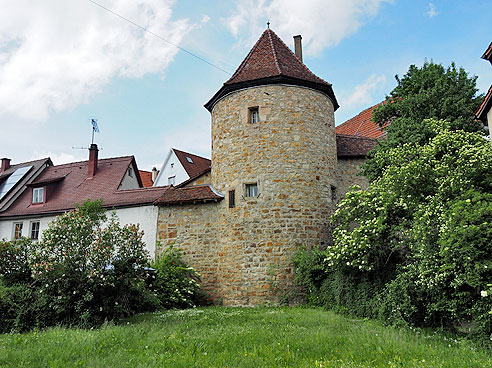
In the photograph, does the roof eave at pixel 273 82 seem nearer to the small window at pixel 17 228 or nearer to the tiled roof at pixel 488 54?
the tiled roof at pixel 488 54

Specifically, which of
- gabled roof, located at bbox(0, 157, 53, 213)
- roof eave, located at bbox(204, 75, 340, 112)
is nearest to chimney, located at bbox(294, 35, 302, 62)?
roof eave, located at bbox(204, 75, 340, 112)

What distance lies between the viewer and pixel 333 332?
8898 millimetres

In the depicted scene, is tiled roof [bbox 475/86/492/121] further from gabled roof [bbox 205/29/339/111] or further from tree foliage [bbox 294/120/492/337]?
gabled roof [bbox 205/29/339/111]

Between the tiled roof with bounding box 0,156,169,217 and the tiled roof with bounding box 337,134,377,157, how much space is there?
7.54m

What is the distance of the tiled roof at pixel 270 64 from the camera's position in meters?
16.7

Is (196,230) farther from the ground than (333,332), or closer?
farther from the ground

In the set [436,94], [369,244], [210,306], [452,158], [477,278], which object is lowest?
[210,306]

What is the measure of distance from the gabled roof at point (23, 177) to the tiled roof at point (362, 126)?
17.6 m

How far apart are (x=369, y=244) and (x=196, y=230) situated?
727cm

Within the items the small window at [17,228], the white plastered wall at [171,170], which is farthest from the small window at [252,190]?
the white plastered wall at [171,170]

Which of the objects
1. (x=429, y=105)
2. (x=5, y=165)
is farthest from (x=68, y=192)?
(x=429, y=105)

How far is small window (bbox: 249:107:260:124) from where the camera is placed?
16.5m

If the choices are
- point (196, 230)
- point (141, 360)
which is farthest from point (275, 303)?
point (141, 360)

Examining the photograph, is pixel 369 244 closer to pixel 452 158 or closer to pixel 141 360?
pixel 452 158
